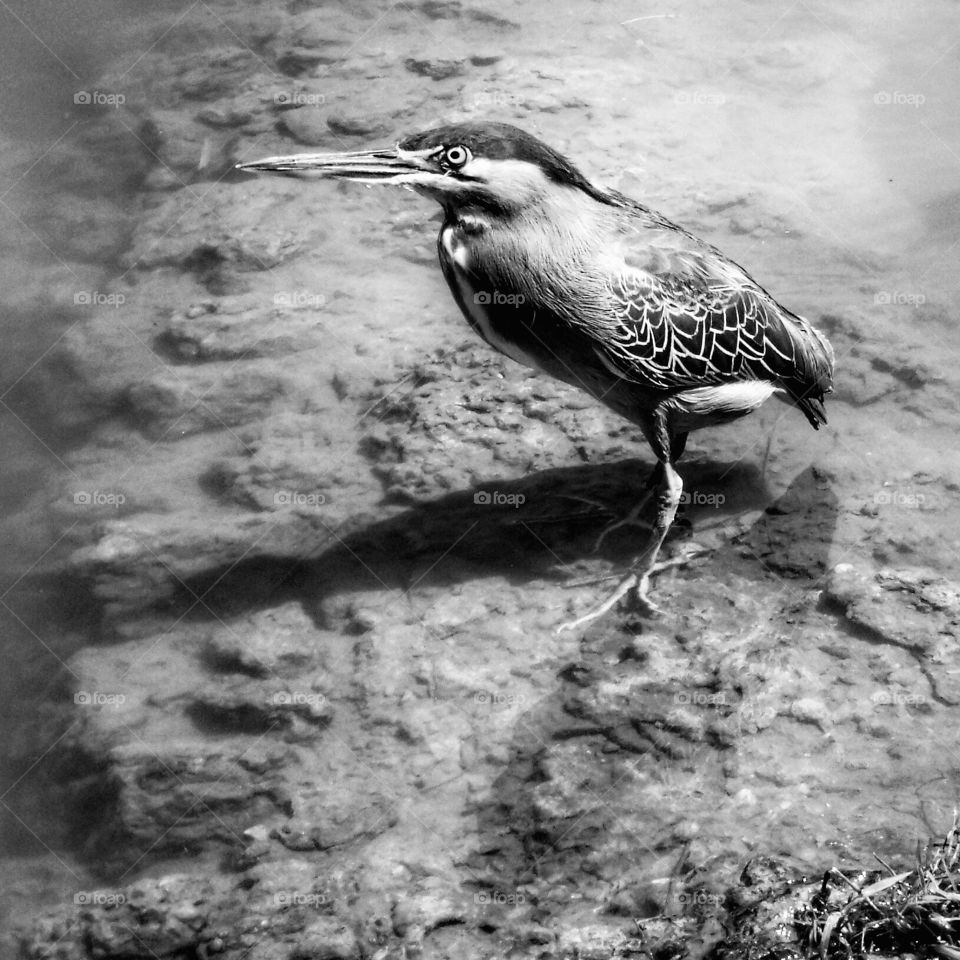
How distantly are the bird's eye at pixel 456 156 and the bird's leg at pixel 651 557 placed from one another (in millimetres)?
1697

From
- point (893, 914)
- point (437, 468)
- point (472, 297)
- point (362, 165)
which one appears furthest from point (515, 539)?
point (893, 914)

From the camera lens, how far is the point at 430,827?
159 inches

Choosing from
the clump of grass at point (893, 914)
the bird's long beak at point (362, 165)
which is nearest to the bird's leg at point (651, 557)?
the clump of grass at point (893, 914)

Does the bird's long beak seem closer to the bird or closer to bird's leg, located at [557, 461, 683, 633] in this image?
the bird

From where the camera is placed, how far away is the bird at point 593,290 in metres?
4.80

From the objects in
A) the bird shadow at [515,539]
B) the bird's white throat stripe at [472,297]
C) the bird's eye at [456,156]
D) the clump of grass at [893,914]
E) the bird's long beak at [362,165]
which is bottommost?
the bird shadow at [515,539]

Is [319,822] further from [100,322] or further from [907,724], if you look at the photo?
[100,322]

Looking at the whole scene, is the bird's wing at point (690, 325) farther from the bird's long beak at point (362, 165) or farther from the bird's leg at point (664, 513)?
the bird's long beak at point (362, 165)

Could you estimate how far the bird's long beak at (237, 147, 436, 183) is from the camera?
4.79m

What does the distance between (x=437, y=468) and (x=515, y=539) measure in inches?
24.6

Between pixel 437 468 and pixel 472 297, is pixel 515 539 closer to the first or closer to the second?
pixel 437 468

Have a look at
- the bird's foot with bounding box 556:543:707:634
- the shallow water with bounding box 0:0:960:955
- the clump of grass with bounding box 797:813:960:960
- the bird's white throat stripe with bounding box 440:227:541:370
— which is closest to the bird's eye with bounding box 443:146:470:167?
the bird's white throat stripe with bounding box 440:227:541:370

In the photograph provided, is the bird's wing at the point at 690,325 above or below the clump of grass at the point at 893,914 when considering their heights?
above

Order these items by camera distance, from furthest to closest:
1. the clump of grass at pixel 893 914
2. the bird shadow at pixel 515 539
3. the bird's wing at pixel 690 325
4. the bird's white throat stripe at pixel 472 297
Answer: the bird shadow at pixel 515 539 < the bird's white throat stripe at pixel 472 297 < the bird's wing at pixel 690 325 < the clump of grass at pixel 893 914
